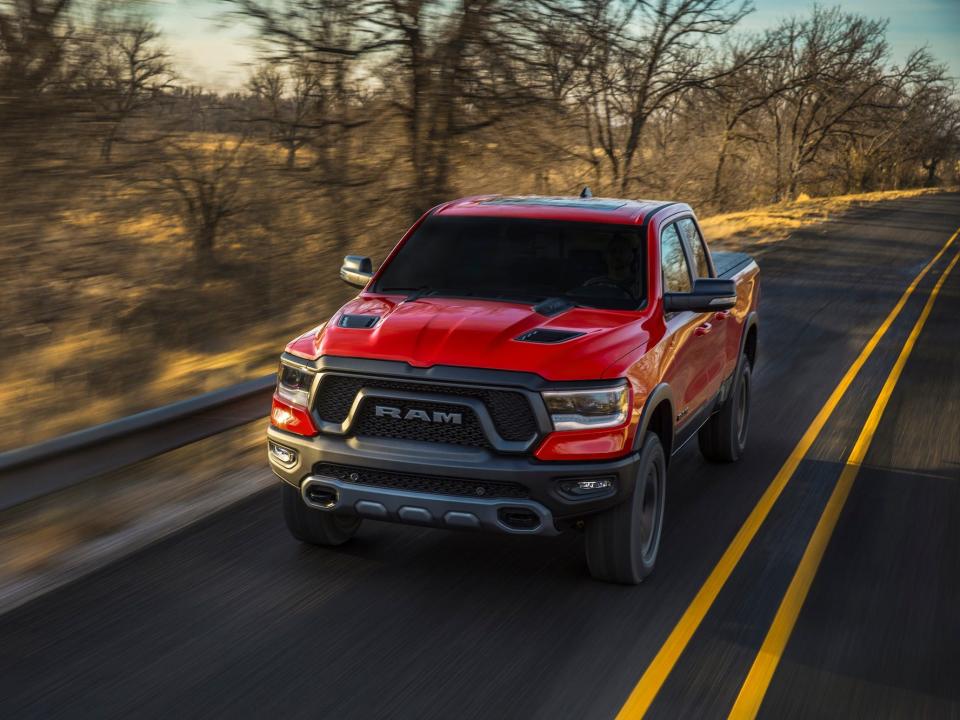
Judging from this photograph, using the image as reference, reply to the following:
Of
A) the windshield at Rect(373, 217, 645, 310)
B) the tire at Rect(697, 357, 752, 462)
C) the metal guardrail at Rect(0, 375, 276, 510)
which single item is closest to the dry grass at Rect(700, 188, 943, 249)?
the tire at Rect(697, 357, 752, 462)

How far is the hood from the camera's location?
16.5 ft

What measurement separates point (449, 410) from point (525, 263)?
1.52 metres

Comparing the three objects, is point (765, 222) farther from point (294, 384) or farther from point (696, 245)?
point (294, 384)

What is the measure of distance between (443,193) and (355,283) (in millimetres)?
9514

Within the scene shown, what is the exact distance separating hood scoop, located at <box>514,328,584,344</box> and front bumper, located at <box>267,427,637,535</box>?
1.91ft

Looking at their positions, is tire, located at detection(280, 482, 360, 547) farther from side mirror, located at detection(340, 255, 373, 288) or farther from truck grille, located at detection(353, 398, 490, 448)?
side mirror, located at detection(340, 255, 373, 288)

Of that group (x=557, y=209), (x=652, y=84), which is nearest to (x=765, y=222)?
(x=652, y=84)

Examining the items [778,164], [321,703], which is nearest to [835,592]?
[321,703]

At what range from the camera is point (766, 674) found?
4.58 m

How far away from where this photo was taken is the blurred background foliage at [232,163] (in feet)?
32.1

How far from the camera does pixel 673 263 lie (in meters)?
6.64

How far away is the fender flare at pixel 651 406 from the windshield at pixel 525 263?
0.51 meters

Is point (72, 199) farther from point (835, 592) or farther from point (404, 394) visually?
point (835, 592)

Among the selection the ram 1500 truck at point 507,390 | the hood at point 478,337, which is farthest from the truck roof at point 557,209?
the hood at point 478,337
